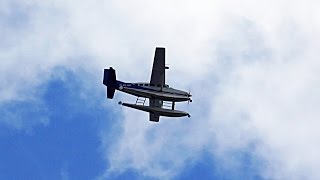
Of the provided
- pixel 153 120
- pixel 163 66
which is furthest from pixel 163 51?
pixel 153 120

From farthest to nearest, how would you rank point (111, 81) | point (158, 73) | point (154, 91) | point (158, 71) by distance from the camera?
point (158, 73) < point (158, 71) < point (111, 81) < point (154, 91)

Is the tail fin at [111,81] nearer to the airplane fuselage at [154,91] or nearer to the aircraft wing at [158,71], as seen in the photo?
the airplane fuselage at [154,91]

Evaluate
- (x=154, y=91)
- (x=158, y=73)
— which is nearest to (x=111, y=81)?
(x=154, y=91)

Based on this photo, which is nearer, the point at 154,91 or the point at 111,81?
the point at 154,91

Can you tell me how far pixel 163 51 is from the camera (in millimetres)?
139750

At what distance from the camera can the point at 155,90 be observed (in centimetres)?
14000

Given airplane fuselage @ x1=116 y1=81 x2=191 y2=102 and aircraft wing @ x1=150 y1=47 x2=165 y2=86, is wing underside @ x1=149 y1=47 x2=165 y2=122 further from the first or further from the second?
airplane fuselage @ x1=116 y1=81 x2=191 y2=102

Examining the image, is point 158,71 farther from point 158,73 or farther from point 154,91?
point 154,91

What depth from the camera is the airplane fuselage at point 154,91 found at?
139 m

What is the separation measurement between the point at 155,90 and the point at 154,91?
1.06 feet

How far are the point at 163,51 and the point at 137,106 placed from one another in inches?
354

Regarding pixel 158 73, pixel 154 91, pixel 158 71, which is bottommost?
pixel 154 91

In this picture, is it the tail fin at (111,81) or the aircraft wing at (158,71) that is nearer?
the tail fin at (111,81)

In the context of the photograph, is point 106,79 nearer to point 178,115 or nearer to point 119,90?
point 119,90
